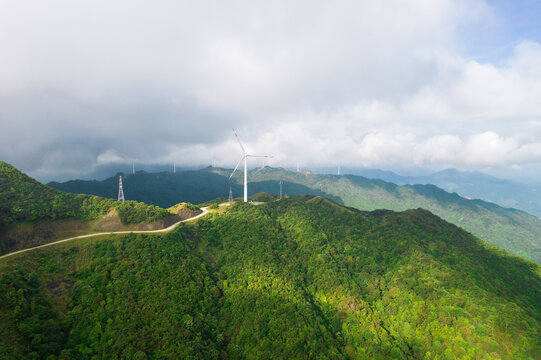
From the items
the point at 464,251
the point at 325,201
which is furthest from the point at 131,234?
the point at 464,251

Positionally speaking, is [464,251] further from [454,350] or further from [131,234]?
[131,234]

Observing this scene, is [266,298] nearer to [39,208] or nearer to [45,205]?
[39,208]

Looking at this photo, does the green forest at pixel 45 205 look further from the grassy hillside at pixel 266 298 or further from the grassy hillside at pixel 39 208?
the grassy hillside at pixel 266 298

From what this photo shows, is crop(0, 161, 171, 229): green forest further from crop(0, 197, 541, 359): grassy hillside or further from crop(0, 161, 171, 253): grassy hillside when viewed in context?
crop(0, 197, 541, 359): grassy hillside

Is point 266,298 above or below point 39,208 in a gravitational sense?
below

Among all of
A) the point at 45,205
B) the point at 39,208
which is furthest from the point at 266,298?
the point at 45,205

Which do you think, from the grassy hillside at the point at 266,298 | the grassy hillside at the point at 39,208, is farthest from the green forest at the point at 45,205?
the grassy hillside at the point at 266,298
